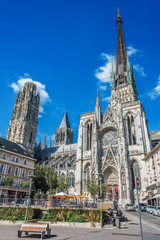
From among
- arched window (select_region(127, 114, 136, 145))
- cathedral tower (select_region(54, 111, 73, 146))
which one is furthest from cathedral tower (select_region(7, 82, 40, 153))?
arched window (select_region(127, 114, 136, 145))

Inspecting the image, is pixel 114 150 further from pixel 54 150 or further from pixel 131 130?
pixel 54 150

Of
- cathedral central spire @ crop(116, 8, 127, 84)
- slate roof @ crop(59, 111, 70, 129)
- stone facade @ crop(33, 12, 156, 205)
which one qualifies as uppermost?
cathedral central spire @ crop(116, 8, 127, 84)

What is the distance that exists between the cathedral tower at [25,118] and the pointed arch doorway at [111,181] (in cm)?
3015

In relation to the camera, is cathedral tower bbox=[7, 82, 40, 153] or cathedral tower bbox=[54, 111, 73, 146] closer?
cathedral tower bbox=[7, 82, 40, 153]

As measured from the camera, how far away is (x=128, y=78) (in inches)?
2162

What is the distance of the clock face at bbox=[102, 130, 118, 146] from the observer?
40.2m

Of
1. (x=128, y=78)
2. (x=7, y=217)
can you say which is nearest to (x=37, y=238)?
(x=7, y=217)

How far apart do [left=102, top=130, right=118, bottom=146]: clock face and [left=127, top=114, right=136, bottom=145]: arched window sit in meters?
3.11

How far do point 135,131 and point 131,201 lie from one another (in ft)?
46.1

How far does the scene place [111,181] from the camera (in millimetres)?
36562

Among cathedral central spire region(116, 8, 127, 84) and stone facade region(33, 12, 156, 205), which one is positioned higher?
cathedral central spire region(116, 8, 127, 84)

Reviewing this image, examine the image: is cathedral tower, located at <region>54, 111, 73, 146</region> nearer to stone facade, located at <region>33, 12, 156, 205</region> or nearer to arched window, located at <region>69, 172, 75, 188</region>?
stone facade, located at <region>33, 12, 156, 205</region>

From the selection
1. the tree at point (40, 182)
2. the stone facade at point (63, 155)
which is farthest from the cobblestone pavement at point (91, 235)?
the stone facade at point (63, 155)

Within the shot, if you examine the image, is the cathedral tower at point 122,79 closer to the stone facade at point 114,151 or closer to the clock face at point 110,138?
the stone facade at point 114,151
